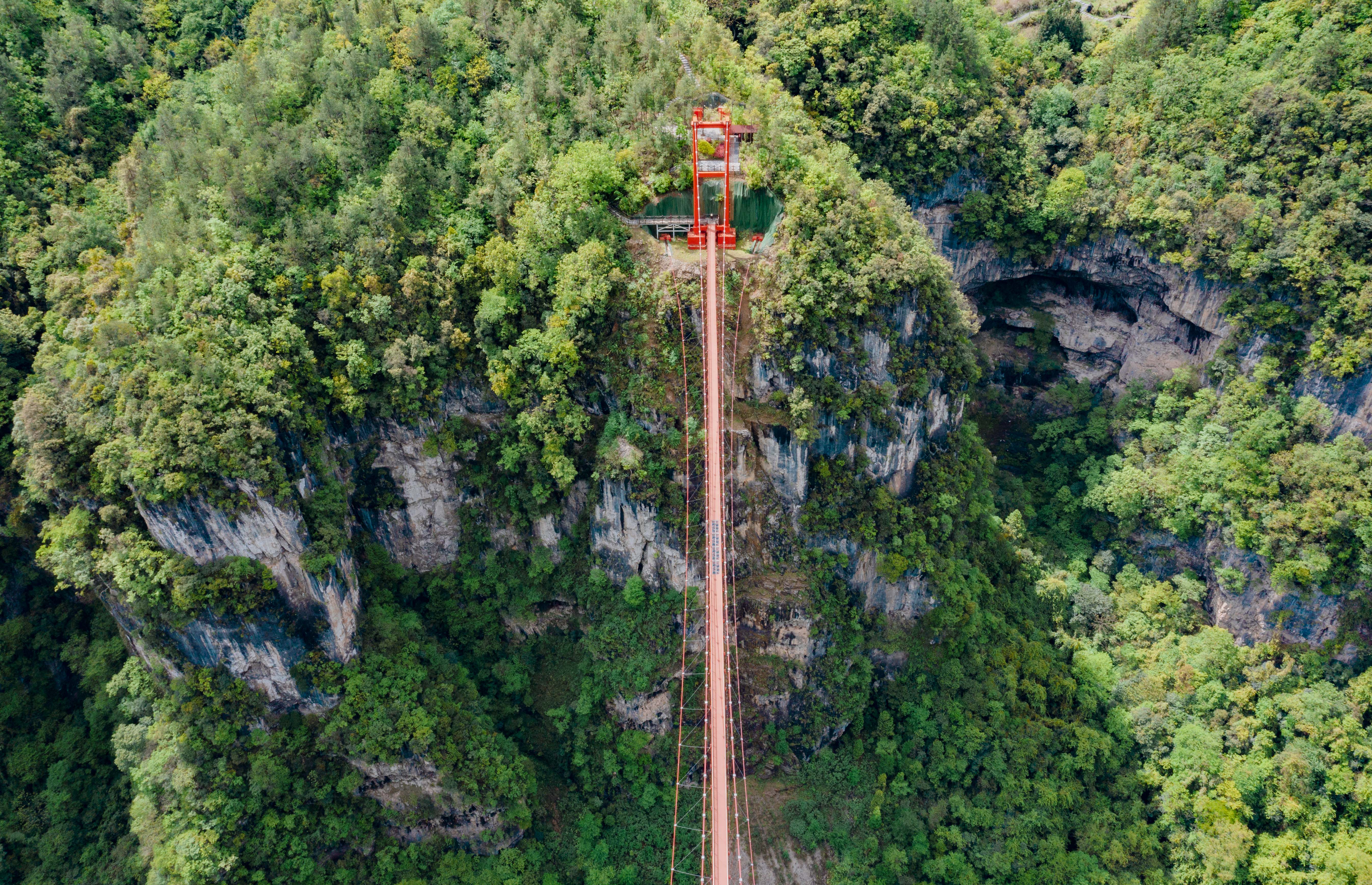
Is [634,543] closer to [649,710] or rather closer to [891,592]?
[649,710]

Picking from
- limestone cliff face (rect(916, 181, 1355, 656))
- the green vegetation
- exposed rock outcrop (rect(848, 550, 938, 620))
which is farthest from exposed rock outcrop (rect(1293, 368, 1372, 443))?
exposed rock outcrop (rect(848, 550, 938, 620))

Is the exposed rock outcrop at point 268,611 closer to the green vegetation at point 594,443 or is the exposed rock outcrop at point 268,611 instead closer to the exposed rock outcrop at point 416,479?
the green vegetation at point 594,443

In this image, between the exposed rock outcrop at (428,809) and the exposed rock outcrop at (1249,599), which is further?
the exposed rock outcrop at (1249,599)

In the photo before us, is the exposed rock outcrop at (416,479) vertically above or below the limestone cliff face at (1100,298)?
below

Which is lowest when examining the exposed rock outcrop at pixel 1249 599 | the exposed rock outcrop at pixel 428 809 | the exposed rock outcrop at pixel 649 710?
the exposed rock outcrop at pixel 428 809

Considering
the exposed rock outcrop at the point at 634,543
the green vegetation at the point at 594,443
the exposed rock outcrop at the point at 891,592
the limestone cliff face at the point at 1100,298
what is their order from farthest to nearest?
the limestone cliff face at the point at 1100,298 → the exposed rock outcrop at the point at 891,592 → the exposed rock outcrop at the point at 634,543 → the green vegetation at the point at 594,443

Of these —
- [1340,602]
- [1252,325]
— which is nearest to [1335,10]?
[1252,325]

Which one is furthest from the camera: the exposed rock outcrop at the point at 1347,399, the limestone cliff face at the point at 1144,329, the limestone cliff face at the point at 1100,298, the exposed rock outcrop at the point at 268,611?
the limestone cliff face at the point at 1100,298

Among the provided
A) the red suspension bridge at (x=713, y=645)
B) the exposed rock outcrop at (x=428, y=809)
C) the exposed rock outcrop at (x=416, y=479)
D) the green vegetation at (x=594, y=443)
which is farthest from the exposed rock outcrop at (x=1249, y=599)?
the exposed rock outcrop at (x=428, y=809)
